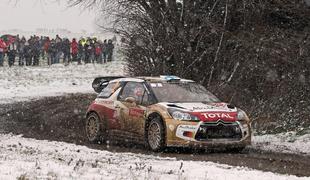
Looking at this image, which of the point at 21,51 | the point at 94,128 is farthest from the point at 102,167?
the point at 21,51

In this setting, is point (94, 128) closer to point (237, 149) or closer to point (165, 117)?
point (165, 117)

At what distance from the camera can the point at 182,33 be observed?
62.1 ft

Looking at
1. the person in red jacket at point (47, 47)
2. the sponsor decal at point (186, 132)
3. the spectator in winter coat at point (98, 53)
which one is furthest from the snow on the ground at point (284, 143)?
the spectator in winter coat at point (98, 53)

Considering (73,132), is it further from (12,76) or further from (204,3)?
(12,76)

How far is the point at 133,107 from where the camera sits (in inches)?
511

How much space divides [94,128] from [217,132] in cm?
355

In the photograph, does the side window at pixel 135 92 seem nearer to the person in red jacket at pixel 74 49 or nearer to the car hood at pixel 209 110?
the car hood at pixel 209 110

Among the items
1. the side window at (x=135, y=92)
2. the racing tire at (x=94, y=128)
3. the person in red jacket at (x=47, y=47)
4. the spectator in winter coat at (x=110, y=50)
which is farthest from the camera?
the spectator in winter coat at (x=110, y=50)

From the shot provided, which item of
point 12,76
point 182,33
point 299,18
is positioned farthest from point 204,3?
point 12,76

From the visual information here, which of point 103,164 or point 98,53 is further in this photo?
point 98,53

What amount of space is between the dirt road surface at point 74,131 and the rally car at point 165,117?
0.90 ft

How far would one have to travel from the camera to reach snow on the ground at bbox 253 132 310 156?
12.9 metres

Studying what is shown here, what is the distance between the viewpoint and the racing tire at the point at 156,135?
39.3 feet

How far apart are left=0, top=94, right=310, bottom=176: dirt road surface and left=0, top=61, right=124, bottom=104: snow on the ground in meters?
2.55
